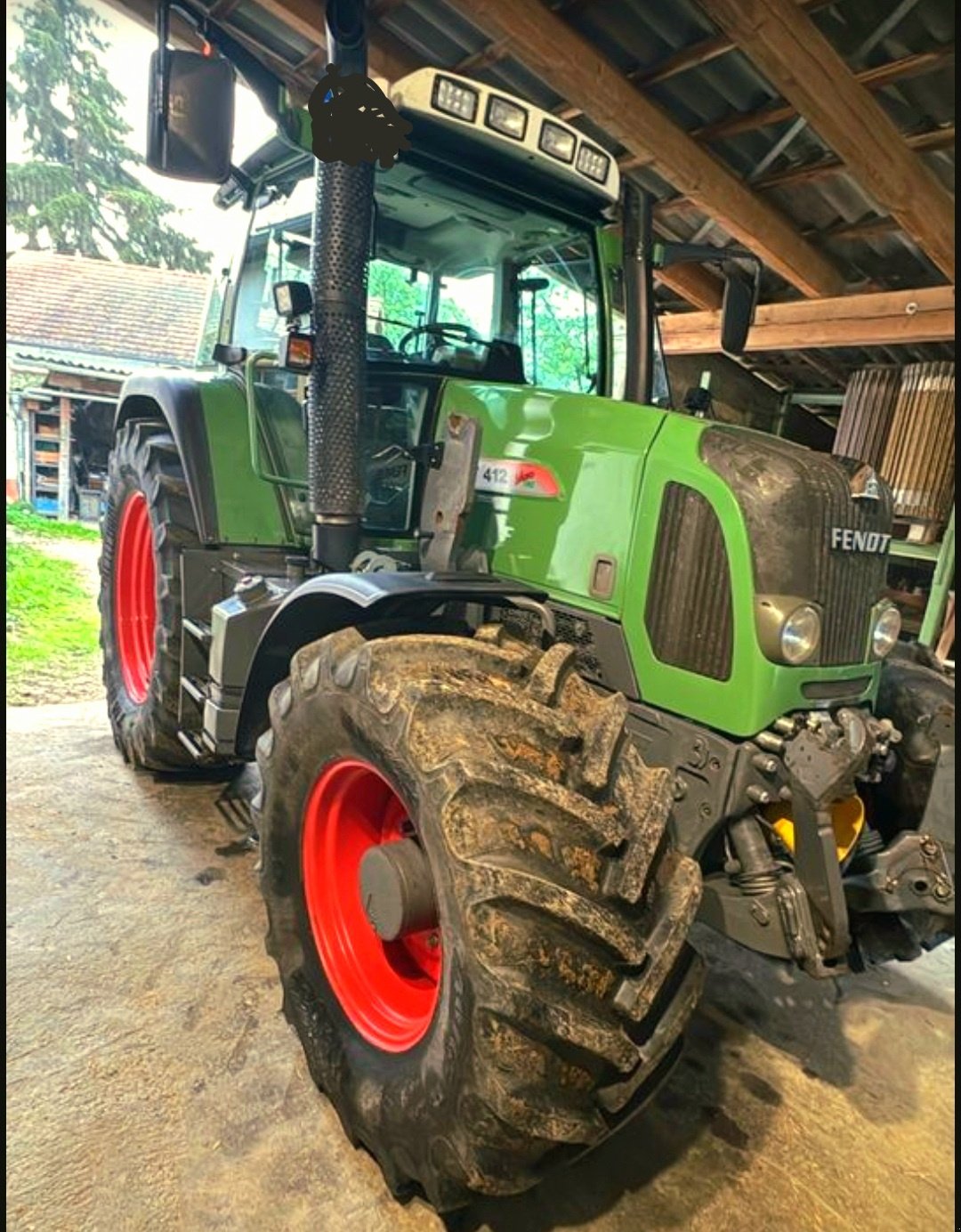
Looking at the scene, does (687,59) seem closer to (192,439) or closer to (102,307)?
(192,439)

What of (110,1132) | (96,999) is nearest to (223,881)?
(96,999)

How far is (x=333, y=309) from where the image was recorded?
2.19m

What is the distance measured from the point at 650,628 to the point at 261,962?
4.84ft

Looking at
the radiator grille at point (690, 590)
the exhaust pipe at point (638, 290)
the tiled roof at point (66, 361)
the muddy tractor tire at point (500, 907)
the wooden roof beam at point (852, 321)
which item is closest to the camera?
the muddy tractor tire at point (500, 907)

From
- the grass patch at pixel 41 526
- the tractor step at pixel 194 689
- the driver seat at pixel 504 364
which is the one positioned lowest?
the grass patch at pixel 41 526

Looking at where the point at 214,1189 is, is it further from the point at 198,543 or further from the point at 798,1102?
the point at 198,543

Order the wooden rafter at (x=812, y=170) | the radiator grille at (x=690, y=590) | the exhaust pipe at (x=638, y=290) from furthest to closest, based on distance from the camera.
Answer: the wooden rafter at (x=812, y=170) < the exhaust pipe at (x=638, y=290) < the radiator grille at (x=690, y=590)

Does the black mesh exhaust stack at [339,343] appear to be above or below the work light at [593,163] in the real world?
below

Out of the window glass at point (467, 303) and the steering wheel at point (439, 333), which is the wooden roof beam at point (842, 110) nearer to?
the window glass at point (467, 303)

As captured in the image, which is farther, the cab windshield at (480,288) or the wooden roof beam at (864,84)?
the wooden roof beam at (864,84)

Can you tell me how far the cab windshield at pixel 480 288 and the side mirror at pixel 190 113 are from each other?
2.34 ft

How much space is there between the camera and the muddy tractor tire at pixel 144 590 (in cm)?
296

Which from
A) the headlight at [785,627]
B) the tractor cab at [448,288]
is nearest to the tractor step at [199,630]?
the tractor cab at [448,288]

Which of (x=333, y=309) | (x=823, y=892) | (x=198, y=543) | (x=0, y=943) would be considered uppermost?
(x=333, y=309)
